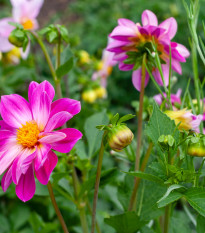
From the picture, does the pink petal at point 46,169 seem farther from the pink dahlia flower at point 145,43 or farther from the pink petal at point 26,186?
the pink dahlia flower at point 145,43

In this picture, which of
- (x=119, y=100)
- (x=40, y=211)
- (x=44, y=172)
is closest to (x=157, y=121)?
(x=44, y=172)

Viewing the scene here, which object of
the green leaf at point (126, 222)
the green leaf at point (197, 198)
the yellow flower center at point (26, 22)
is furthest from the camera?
the yellow flower center at point (26, 22)

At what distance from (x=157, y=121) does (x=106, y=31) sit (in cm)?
147

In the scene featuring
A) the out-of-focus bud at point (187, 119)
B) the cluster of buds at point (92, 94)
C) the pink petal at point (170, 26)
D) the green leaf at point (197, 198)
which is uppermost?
the pink petal at point (170, 26)

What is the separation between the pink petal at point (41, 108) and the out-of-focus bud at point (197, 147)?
0.20 meters

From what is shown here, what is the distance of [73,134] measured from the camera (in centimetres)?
49

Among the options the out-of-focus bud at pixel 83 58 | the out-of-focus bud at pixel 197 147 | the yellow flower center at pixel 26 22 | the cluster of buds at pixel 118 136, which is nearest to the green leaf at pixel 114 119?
the cluster of buds at pixel 118 136

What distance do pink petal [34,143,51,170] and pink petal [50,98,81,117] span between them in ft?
0.16

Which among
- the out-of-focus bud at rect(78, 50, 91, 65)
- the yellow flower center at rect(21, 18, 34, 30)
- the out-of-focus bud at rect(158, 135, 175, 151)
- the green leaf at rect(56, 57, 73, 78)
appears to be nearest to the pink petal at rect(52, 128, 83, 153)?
the out-of-focus bud at rect(158, 135, 175, 151)

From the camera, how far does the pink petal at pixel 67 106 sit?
51 centimetres

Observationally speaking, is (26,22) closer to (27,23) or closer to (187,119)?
(27,23)

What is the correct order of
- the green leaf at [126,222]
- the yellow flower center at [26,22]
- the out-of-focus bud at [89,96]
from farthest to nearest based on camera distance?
the out-of-focus bud at [89,96], the yellow flower center at [26,22], the green leaf at [126,222]

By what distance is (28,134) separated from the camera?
54cm

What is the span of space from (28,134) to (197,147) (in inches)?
9.4
